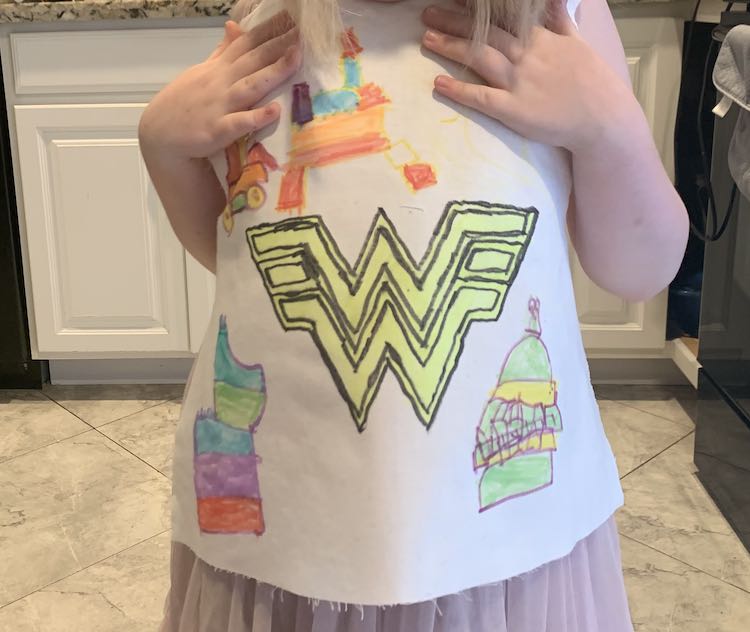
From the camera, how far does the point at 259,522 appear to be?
56 centimetres

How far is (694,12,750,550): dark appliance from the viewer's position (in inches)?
54.9

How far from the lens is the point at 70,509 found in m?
1.50

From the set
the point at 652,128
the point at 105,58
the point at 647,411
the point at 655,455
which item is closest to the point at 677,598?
the point at 655,455

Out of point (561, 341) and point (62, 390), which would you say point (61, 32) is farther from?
point (561, 341)

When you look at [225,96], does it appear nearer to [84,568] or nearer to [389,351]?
[389,351]

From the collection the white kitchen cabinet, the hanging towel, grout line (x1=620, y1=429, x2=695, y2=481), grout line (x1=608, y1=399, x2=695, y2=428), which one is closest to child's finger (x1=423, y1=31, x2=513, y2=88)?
the hanging towel

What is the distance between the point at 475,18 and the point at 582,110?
9 centimetres

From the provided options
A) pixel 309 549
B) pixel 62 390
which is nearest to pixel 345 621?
pixel 309 549

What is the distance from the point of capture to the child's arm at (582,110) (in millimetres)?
559

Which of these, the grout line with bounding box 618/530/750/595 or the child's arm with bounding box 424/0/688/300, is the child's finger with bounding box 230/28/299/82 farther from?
the grout line with bounding box 618/530/750/595

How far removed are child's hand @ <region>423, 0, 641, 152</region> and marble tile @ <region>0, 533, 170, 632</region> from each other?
946mm

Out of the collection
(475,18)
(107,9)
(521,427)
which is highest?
(475,18)

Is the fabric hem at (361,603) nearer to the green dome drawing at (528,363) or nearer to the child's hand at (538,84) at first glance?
the green dome drawing at (528,363)

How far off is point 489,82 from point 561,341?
18cm
